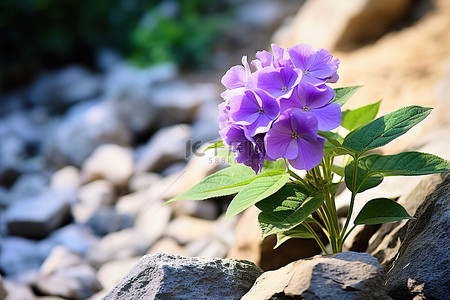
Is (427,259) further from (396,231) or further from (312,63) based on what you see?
(312,63)

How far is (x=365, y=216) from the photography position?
128 centimetres

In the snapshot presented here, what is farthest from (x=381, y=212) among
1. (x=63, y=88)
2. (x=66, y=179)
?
(x=63, y=88)

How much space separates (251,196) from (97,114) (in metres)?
4.10

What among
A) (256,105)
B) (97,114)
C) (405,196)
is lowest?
(405,196)

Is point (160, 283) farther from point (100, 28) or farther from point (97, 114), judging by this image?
point (100, 28)

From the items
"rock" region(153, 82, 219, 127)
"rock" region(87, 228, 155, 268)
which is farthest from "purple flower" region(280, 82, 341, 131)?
"rock" region(153, 82, 219, 127)

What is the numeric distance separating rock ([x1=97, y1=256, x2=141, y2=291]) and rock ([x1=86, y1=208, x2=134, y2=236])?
50 centimetres

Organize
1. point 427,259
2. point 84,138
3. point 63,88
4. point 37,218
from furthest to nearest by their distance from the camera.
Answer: point 63,88
point 84,138
point 37,218
point 427,259

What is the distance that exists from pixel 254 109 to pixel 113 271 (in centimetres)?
194

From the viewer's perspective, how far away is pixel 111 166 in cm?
420

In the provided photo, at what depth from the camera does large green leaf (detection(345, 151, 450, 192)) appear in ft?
3.88

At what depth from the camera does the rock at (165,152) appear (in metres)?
4.14

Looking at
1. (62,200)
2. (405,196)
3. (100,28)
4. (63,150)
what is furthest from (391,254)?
(100,28)

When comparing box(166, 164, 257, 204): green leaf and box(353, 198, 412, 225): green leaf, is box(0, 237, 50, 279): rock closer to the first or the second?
box(166, 164, 257, 204): green leaf
